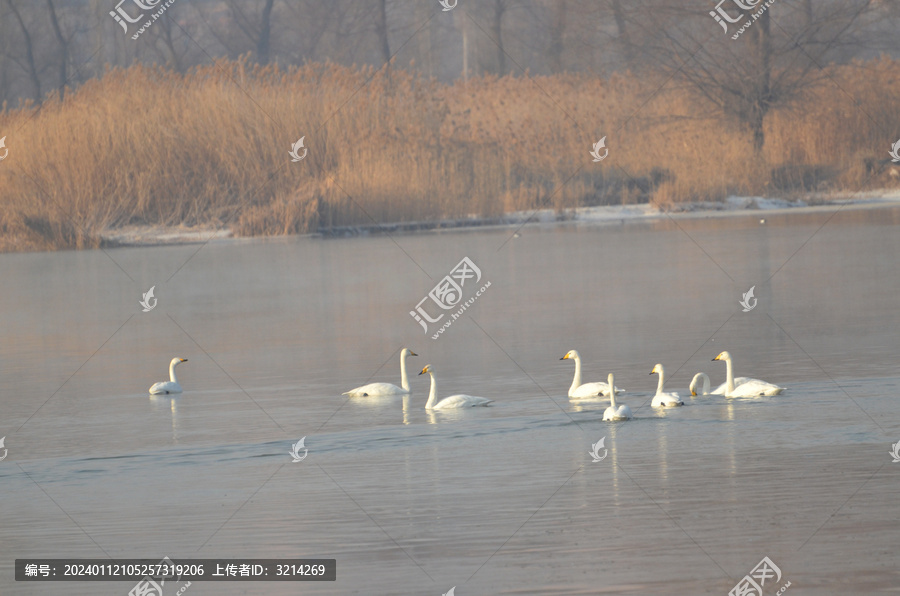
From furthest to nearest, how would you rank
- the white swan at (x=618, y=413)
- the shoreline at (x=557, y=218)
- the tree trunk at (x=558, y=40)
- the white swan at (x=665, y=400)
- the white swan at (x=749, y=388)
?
the tree trunk at (x=558, y=40) < the shoreline at (x=557, y=218) < the white swan at (x=749, y=388) < the white swan at (x=665, y=400) < the white swan at (x=618, y=413)

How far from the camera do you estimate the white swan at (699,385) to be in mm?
9031

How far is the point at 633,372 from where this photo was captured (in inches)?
390

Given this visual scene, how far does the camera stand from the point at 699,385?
9375mm

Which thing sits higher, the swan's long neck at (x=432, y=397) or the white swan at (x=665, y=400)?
the swan's long neck at (x=432, y=397)

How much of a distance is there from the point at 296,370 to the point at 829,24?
20.0m

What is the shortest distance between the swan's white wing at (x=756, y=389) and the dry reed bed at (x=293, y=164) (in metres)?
14.5

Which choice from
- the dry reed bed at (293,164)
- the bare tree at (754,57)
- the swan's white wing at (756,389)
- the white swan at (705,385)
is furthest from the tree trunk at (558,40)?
the swan's white wing at (756,389)

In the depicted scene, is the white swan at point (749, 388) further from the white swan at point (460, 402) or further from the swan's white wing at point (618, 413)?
the white swan at point (460, 402)

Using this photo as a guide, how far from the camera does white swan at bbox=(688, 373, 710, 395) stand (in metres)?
9.03

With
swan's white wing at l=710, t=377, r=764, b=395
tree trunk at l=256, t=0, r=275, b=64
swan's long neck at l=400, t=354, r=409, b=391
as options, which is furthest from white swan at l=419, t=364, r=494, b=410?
tree trunk at l=256, t=0, r=275, b=64

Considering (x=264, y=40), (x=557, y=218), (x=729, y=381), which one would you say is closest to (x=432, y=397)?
(x=729, y=381)

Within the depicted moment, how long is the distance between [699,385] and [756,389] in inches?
25.4

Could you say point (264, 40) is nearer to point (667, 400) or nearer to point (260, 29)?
point (260, 29)

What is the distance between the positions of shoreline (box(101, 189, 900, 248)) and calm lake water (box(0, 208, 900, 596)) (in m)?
6.63
